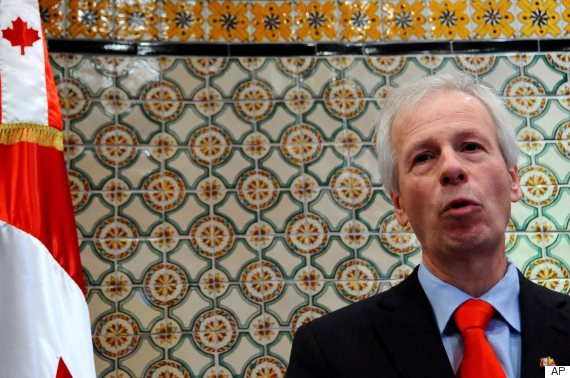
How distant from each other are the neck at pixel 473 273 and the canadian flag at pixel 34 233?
1.25 meters

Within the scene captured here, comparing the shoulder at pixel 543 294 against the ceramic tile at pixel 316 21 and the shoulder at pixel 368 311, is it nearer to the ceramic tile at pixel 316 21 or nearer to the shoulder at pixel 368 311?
the shoulder at pixel 368 311

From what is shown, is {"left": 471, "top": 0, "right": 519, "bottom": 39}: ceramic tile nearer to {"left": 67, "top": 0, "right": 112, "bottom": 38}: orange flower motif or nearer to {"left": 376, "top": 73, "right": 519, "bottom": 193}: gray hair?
{"left": 67, "top": 0, "right": 112, "bottom": 38}: orange flower motif

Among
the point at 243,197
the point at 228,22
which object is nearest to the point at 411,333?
the point at 243,197

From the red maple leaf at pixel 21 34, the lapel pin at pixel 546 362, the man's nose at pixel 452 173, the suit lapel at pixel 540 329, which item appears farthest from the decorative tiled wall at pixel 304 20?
the lapel pin at pixel 546 362

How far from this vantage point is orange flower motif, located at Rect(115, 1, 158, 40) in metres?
3.78

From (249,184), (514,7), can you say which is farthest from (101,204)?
(514,7)

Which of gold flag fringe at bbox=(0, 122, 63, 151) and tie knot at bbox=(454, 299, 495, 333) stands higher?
gold flag fringe at bbox=(0, 122, 63, 151)

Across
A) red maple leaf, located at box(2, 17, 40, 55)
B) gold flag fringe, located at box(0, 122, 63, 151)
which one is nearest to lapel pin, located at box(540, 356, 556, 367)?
gold flag fringe, located at box(0, 122, 63, 151)

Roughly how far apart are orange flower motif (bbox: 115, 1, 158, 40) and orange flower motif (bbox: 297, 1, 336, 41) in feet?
1.95

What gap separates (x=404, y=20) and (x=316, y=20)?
37 cm

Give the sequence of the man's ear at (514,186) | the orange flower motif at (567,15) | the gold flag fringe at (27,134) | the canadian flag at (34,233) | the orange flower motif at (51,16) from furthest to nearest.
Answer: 1. the orange flower motif at (567,15)
2. the orange flower motif at (51,16)
3. the gold flag fringe at (27,134)
4. the canadian flag at (34,233)
5. the man's ear at (514,186)

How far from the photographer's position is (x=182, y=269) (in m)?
3.57

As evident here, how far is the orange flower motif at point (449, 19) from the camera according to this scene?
390cm

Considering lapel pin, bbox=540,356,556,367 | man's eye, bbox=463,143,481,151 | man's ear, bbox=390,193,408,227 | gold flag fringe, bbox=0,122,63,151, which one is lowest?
lapel pin, bbox=540,356,556,367
